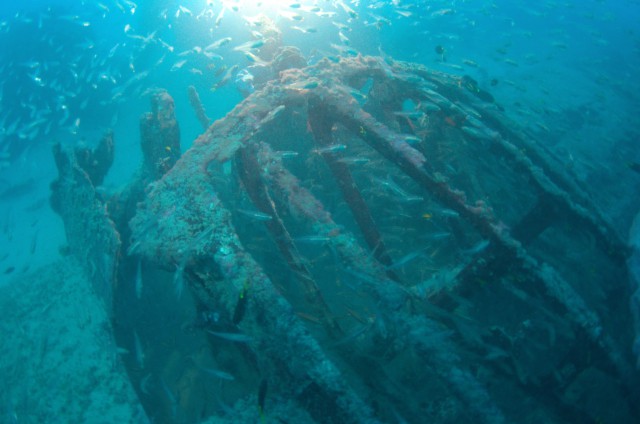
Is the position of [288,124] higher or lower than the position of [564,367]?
higher

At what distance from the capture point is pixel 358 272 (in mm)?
3459

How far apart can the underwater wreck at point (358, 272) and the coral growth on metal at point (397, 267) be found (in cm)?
2

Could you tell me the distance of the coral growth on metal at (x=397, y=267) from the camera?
304 cm

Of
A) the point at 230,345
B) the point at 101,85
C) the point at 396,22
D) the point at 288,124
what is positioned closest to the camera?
the point at 230,345

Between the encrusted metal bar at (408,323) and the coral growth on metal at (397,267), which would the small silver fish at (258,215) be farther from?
the encrusted metal bar at (408,323)

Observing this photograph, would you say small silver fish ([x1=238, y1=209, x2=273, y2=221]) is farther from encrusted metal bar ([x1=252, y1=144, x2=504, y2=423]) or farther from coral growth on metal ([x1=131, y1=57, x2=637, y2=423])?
encrusted metal bar ([x1=252, y1=144, x2=504, y2=423])

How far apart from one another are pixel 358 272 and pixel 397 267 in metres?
1.17

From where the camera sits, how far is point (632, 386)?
3.71 meters

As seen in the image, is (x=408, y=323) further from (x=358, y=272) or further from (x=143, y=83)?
(x=143, y=83)

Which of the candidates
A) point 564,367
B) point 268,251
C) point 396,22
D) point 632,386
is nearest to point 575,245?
point 632,386

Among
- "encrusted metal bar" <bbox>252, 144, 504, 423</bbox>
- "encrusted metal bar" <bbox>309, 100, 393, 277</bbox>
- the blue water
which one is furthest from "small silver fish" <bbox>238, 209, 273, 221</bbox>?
the blue water

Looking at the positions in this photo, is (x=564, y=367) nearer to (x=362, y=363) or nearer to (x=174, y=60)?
(x=362, y=363)

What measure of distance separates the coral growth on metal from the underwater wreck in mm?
23

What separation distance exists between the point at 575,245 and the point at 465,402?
4997 millimetres
